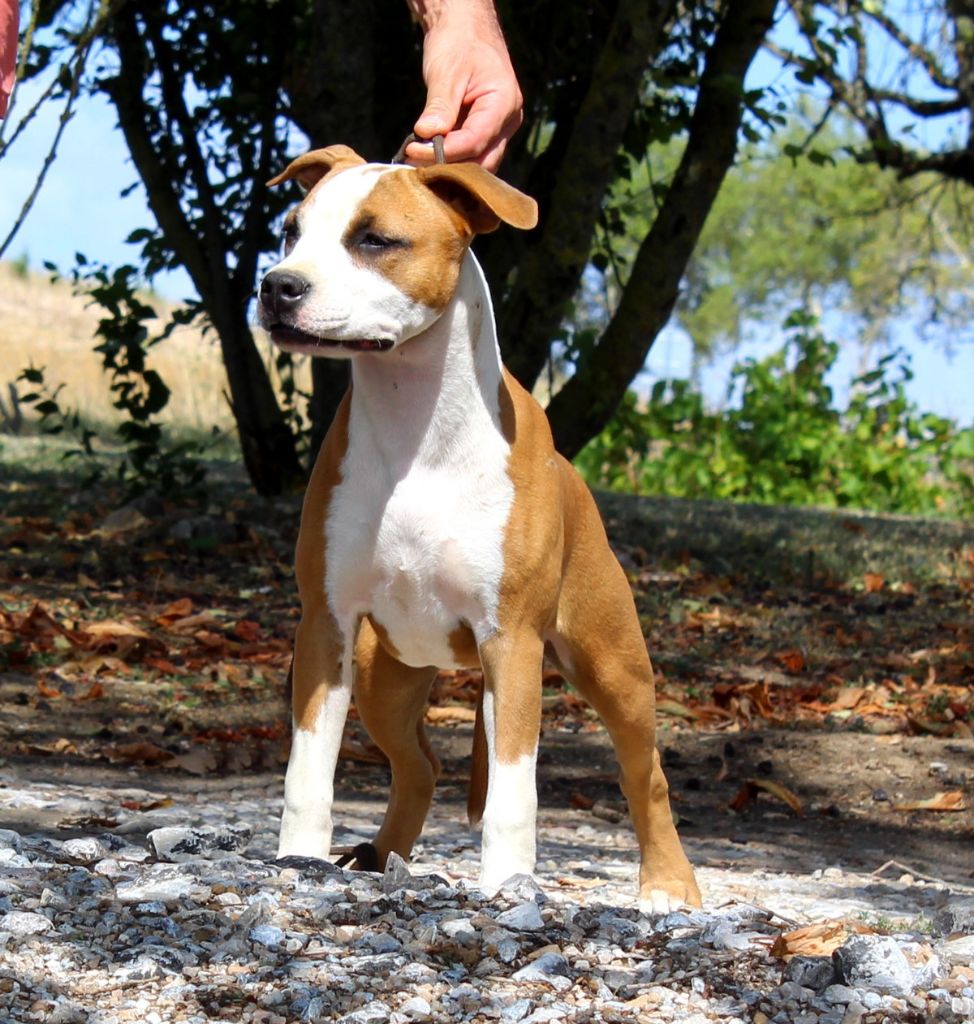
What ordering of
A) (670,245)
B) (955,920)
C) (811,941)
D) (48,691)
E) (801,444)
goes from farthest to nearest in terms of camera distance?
1. (801,444)
2. (670,245)
3. (48,691)
4. (955,920)
5. (811,941)

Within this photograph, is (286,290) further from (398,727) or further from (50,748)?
(50,748)

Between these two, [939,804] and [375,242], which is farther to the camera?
[939,804]

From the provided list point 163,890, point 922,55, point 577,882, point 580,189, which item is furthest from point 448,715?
point 922,55

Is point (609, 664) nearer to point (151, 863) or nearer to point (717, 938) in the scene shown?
point (717, 938)

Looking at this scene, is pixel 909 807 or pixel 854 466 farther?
pixel 854 466

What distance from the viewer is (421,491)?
366 cm

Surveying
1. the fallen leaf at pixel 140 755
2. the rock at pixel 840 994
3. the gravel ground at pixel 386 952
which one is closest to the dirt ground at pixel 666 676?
the fallen leaf at pixel 140 755

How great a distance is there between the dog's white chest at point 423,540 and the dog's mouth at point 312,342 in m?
0.30

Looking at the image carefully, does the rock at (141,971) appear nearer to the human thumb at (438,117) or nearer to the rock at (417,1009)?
the rock at (417,1009)

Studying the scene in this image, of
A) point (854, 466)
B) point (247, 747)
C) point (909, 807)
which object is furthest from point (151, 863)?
point (854, 466)

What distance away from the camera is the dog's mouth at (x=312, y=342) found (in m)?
3.41

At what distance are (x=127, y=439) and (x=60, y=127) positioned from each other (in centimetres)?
513

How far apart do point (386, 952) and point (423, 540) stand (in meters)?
0.98

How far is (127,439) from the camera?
9531mm
